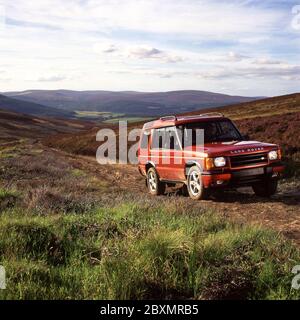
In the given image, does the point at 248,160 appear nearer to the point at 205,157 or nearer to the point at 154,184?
the point at 205,157

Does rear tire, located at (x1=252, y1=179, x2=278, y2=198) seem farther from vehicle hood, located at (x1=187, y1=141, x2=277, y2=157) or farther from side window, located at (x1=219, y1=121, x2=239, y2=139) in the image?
side window, located at (x1=219, y1=121, x2=239, y2=139)

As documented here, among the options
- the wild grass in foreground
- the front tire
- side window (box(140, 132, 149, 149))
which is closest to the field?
the wild grass in foreground

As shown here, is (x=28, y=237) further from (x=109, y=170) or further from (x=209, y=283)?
(x=109, y=170)

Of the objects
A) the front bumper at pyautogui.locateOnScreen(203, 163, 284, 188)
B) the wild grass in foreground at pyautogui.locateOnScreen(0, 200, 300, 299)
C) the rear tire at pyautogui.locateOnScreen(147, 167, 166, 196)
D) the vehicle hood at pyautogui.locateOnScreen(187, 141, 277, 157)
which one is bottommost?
the rear tire at pyautogui.locateOnScreen(147, 167, 166, 196)

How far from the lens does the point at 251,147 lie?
38.2 feet

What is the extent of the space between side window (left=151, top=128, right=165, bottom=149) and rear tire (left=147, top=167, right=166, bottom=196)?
0.79 meters

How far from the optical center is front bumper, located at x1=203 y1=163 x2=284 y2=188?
11.4 meters

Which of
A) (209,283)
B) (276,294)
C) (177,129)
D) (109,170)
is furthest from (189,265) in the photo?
(109,170)

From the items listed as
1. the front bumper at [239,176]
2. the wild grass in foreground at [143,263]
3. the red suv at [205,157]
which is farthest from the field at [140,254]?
the red suv at [205,157]

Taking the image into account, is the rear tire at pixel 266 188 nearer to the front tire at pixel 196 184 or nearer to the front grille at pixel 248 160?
the front grille at pixel 248 160

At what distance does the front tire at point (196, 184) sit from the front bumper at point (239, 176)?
1.00 feet

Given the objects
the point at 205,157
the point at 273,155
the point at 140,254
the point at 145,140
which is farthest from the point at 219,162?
the point at 140,254

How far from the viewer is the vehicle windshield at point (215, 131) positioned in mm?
12797

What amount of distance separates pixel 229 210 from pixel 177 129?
10.5 ft
